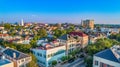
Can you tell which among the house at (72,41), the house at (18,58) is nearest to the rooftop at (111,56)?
the house at (18,58)

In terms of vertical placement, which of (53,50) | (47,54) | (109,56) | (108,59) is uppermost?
(109,56)

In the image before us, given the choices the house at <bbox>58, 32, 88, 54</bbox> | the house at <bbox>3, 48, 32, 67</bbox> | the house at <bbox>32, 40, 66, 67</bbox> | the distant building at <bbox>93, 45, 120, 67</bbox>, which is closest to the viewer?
the distant building at <bbox>93, 45, 120, 67</bbox>

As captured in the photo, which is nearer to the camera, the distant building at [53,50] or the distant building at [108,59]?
the distant building at [108,59]

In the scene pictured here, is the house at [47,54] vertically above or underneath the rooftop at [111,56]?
underneath

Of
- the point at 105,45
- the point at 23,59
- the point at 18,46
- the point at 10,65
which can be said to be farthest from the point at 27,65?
the point at 105,45

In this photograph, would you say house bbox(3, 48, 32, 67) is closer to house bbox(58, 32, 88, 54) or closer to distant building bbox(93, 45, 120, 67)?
distant building bbox(93, 45, 120, 67)

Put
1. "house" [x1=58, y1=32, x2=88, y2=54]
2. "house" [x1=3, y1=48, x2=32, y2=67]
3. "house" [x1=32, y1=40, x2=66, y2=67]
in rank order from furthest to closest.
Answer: "house" [x1=58, y1=32, x2=88, y2=54] → "house" [x1=32, y1=40, x2=66, y2=67] → "house" [x1=3, y1=48, x2=32, y2=67]

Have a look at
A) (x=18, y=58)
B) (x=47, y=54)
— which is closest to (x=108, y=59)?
(x=47, y=54)

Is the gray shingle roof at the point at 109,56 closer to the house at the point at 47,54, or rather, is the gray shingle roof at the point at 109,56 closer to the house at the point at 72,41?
the house at the point at 47,54

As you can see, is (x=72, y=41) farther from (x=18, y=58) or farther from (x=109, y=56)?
(x=109, y=56)

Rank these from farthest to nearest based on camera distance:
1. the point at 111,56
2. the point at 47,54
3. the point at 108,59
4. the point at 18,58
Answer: the point at 47,54
the point at 18,58
the point at 111,56
the point at 108,59

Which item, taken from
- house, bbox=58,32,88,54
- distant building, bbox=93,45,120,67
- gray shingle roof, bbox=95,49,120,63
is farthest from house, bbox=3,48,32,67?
house, bbox=58,32,88,54

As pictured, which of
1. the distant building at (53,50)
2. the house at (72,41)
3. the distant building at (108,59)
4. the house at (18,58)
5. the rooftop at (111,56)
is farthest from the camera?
the house at (72,41)
